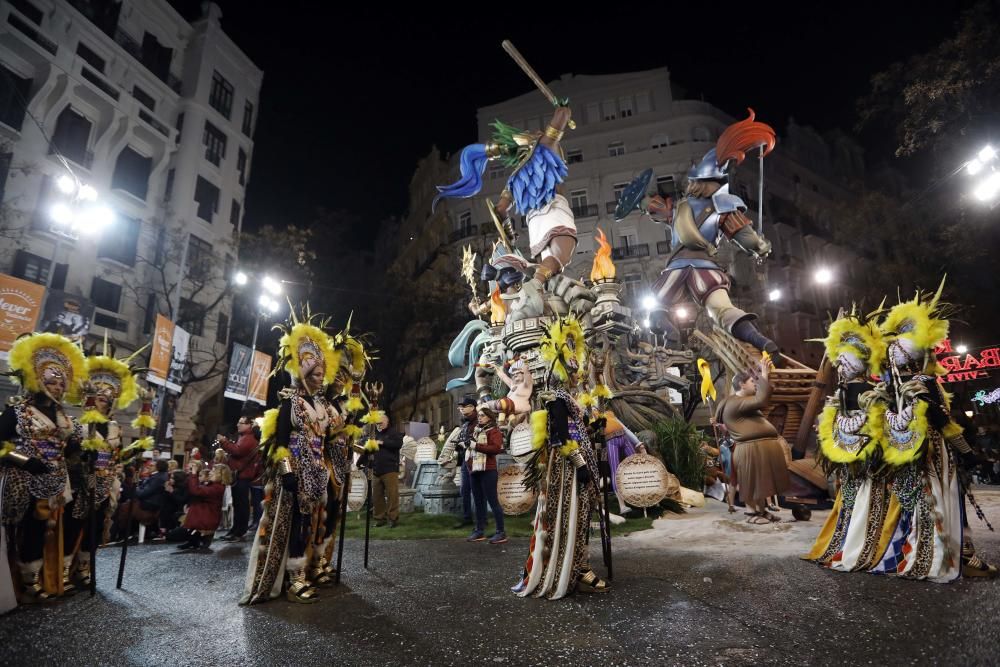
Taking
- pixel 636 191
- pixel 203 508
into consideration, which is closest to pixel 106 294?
pixel 203 508

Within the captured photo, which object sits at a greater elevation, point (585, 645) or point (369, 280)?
point (369, 280)

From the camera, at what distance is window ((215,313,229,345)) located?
24.8 meters

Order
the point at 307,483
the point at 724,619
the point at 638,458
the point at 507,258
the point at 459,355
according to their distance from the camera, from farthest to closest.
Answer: the point at 459,355
the point at 507,258
the point at 638,458
the point at 307,483
the point at 724,619

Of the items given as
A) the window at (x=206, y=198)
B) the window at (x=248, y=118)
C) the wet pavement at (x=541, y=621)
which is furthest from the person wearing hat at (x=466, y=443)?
the window at (x=248, y=118)

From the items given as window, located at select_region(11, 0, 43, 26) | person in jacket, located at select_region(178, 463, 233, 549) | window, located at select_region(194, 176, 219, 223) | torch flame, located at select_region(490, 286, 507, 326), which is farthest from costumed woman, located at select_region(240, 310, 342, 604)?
window, located at select_region(11, 0, 43, 26)

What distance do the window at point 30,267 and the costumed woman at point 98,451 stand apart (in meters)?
17.2

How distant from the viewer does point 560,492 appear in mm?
4594

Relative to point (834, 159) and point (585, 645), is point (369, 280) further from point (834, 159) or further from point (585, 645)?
point (834, 159)

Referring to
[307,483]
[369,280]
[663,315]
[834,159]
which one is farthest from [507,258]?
[834,159]

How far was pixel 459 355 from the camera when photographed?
Answer: 13875mm

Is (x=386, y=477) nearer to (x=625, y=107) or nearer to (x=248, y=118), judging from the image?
(x=248, y=118)

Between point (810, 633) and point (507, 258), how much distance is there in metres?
8.71

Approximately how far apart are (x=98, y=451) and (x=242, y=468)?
3211 millimetres

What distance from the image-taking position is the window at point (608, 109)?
34.7m
